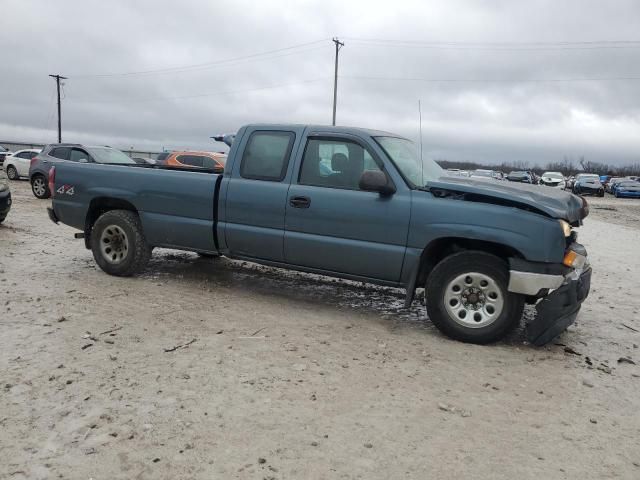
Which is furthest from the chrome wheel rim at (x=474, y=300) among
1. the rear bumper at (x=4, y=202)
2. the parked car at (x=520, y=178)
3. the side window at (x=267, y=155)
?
the parked car at (x=520, y=178)

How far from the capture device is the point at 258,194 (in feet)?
18.9

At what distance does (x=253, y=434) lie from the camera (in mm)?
3092

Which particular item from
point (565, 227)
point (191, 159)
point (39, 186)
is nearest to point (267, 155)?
point (565, 227)

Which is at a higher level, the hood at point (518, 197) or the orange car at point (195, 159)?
the orange car at point (195, 159)

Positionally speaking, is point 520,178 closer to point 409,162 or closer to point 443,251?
point 409,162

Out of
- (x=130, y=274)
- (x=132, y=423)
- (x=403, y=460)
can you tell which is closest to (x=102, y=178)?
(x=130, y=274)

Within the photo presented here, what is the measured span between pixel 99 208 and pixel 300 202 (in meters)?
2.99

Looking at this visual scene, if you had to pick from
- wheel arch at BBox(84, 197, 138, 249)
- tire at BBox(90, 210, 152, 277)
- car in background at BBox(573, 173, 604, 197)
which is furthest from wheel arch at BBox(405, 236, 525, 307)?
car in background at BBox(573, 173, 604, 197)

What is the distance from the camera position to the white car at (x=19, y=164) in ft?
79.6

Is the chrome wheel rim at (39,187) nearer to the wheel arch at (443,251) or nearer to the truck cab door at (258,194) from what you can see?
the truck cab door at (258,194)

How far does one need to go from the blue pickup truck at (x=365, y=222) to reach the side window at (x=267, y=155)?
0.5 inches

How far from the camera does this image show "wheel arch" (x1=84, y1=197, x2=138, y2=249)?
22.0 ft

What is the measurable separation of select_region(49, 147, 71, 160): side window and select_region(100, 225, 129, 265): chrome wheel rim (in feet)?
35.5

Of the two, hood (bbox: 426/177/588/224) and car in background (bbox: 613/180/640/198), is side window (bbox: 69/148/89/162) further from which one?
car in background (bbox: 613/180/640/198)
